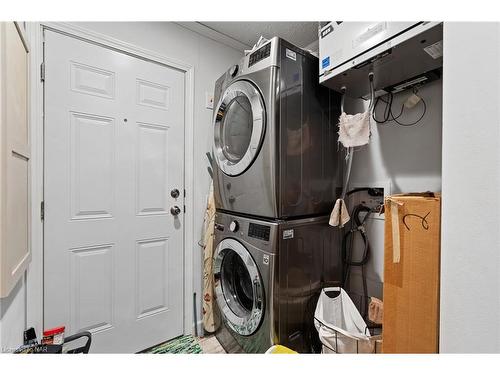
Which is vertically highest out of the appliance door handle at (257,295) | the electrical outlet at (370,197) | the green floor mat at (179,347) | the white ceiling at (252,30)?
the white ceiling at (252,30)

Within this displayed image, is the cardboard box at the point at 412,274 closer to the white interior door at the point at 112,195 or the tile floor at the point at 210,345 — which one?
the tile floor at the point at 210,345

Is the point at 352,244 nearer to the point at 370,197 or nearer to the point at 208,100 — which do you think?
the point at 370,197

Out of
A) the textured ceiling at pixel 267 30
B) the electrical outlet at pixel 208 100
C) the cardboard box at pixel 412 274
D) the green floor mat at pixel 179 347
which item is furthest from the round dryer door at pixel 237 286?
the textured ceiling at pixel 267 30

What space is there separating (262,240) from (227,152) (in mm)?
663

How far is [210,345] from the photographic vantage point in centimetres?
174

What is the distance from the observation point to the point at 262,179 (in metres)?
1.29

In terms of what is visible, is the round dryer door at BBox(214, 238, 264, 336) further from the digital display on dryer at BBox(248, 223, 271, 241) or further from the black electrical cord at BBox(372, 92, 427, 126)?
the black electrical cord at BBox(372, 92, 427, 126)

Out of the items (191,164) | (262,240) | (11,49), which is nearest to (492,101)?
(262,240)

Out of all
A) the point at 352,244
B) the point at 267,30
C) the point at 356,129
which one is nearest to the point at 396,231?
the point at 356,129

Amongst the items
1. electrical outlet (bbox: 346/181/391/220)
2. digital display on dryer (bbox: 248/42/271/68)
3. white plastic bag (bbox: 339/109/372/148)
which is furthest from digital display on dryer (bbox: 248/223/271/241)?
digital display on dryer (bbox: 248/42/271/68)

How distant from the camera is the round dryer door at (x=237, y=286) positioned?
134cm

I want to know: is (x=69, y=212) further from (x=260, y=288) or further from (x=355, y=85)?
(x=355, y=85)

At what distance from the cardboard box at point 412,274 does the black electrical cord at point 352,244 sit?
0.50m

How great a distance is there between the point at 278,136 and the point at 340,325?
1.17 m
